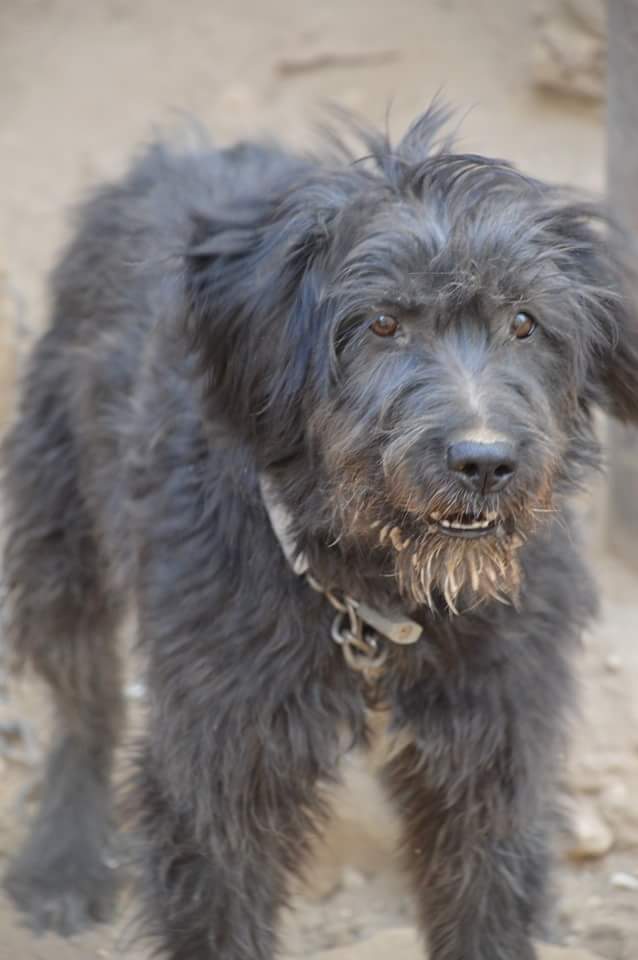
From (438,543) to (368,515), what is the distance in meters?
0.15

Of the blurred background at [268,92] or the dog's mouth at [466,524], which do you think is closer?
the dog's mouth at [466,524]

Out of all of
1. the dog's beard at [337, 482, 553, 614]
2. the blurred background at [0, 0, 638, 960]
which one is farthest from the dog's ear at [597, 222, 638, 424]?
the blurred background at [0, 0, 638, 960]

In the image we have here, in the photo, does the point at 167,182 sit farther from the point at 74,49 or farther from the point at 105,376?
the point at 74,49

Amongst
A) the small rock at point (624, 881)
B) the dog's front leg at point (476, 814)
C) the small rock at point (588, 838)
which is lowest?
the small rock at point (624, 881)

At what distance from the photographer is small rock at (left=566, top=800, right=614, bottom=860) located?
180 inches

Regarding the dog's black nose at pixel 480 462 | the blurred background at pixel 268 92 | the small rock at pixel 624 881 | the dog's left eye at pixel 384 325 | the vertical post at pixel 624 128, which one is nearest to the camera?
the dog's black nose at pixel 480 462

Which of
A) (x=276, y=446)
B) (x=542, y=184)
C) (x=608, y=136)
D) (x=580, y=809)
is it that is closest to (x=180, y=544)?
(x=276, y=446)

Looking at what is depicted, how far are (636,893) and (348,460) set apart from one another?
6.78 ft

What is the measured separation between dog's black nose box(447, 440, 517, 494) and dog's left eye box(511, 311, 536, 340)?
33cm

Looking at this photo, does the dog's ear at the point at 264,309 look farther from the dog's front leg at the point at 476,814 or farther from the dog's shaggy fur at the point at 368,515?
the dog's front leg at the point at 476,814

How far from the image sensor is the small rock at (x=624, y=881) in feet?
14.8

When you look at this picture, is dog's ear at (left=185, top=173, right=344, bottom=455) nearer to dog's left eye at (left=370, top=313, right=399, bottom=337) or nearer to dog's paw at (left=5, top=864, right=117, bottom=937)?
dog's left eye at (left=370, top=313, right=399, bottom=337)

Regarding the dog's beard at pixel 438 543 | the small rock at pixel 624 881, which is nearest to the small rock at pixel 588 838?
the small rock at pixel 624 881

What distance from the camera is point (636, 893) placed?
4.48 m
